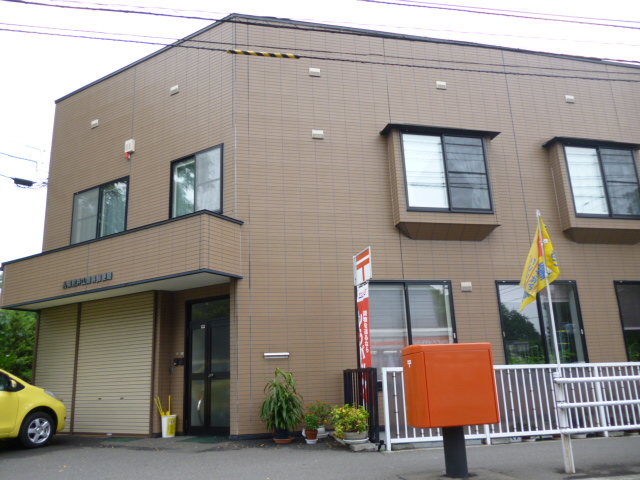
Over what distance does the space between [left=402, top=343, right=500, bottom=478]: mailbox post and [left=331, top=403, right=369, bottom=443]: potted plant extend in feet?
7.63

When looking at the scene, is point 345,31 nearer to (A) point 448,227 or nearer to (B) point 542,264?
(A) point 448,227

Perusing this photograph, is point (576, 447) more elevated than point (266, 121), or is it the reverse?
point (266, 121)

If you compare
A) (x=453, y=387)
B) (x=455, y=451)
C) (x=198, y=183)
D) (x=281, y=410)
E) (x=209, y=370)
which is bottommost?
(x=455, y=451)

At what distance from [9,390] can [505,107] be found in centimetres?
1178

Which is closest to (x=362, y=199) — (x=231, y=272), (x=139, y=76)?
(x=231, y=272)

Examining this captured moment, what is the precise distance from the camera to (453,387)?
18.7ft

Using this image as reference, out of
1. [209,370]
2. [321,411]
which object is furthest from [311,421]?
[209,370]

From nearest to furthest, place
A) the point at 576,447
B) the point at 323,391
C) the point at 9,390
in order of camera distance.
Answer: the point at 576,447
the point at 9,390
the point at 323,391

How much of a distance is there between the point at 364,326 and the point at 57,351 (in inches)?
311

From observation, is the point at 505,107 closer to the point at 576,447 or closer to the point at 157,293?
the point at 576,447

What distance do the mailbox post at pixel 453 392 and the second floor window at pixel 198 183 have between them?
641 cm

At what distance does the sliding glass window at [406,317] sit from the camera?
35.2 feet

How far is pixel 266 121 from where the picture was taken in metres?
11.4

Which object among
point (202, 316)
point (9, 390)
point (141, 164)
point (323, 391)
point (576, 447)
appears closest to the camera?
point (576, 447)
